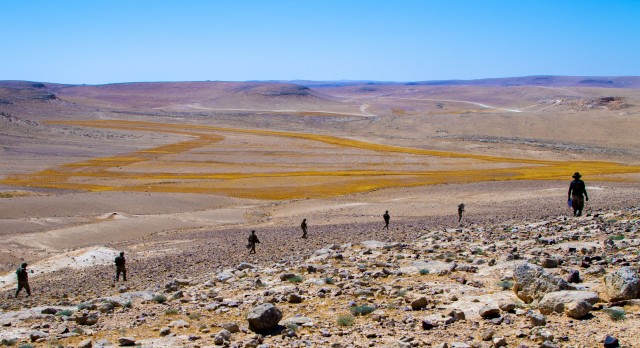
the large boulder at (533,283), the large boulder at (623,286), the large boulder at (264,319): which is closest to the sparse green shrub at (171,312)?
the large boulder at (264,319)

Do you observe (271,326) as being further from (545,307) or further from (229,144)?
(229,144)

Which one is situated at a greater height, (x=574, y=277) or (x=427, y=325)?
(x=574, y=277)

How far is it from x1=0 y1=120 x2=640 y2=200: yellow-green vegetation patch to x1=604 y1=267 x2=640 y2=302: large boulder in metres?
36.0

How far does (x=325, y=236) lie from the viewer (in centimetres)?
2247

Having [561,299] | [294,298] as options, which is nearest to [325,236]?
[294,298]

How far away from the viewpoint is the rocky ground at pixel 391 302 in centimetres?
777

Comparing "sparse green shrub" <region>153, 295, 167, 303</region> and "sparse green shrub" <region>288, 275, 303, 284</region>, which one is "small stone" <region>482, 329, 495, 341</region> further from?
"sparse green shrub" <region>153, 295, 167, 303</region>

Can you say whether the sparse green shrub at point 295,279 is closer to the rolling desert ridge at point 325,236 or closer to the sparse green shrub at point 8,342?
the rolling desert ridge at point 325,236

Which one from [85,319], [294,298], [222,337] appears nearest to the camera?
[222,337]

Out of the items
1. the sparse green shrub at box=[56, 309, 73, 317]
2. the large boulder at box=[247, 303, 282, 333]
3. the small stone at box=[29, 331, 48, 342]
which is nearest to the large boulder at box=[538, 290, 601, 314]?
the large boulder at box=[247, 303, 282, 333]

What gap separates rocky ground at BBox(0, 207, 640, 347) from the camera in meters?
7.77

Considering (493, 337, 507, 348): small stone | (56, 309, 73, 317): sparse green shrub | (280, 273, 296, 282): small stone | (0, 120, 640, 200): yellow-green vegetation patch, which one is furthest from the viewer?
(0, 120, 640, 200): yellow-green vegetation patch

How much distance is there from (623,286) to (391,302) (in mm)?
3281

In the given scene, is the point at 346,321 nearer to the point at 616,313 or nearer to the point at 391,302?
the point at 391,302
